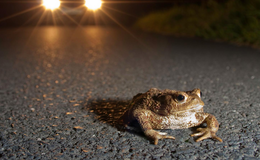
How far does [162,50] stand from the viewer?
914 cm

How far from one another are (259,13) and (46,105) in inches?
346

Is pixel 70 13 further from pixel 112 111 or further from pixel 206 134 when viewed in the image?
pixel 206 134

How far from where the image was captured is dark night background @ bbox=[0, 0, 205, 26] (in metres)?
20.7

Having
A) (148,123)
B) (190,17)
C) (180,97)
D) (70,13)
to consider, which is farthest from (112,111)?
(70,13)

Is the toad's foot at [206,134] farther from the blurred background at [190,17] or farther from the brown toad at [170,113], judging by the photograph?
the blurred background at [190,17]

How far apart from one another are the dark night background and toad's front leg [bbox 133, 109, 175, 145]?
1581 cm

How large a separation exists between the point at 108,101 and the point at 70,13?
71.7 ft

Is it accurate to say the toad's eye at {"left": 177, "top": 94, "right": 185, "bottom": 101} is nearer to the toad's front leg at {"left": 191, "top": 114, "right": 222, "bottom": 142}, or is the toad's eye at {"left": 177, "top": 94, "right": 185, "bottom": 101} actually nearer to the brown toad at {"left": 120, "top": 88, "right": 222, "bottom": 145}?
the brown toad at {"left": 120, "top": 88, "right": 222, "bottom": 145}

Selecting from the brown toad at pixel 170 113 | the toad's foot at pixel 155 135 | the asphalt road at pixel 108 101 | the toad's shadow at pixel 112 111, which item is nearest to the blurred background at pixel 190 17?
the asphalt road at pixel 108 101

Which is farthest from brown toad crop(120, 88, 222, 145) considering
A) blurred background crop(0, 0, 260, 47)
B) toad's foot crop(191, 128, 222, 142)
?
blurred background crop(0, 0, 260, 47)

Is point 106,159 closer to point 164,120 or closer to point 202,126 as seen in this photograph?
point 164,120

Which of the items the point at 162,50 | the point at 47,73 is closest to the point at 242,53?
the point at 162,50

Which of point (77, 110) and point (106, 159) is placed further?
point (77, 110)

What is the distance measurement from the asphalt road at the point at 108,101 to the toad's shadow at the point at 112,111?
1cm
